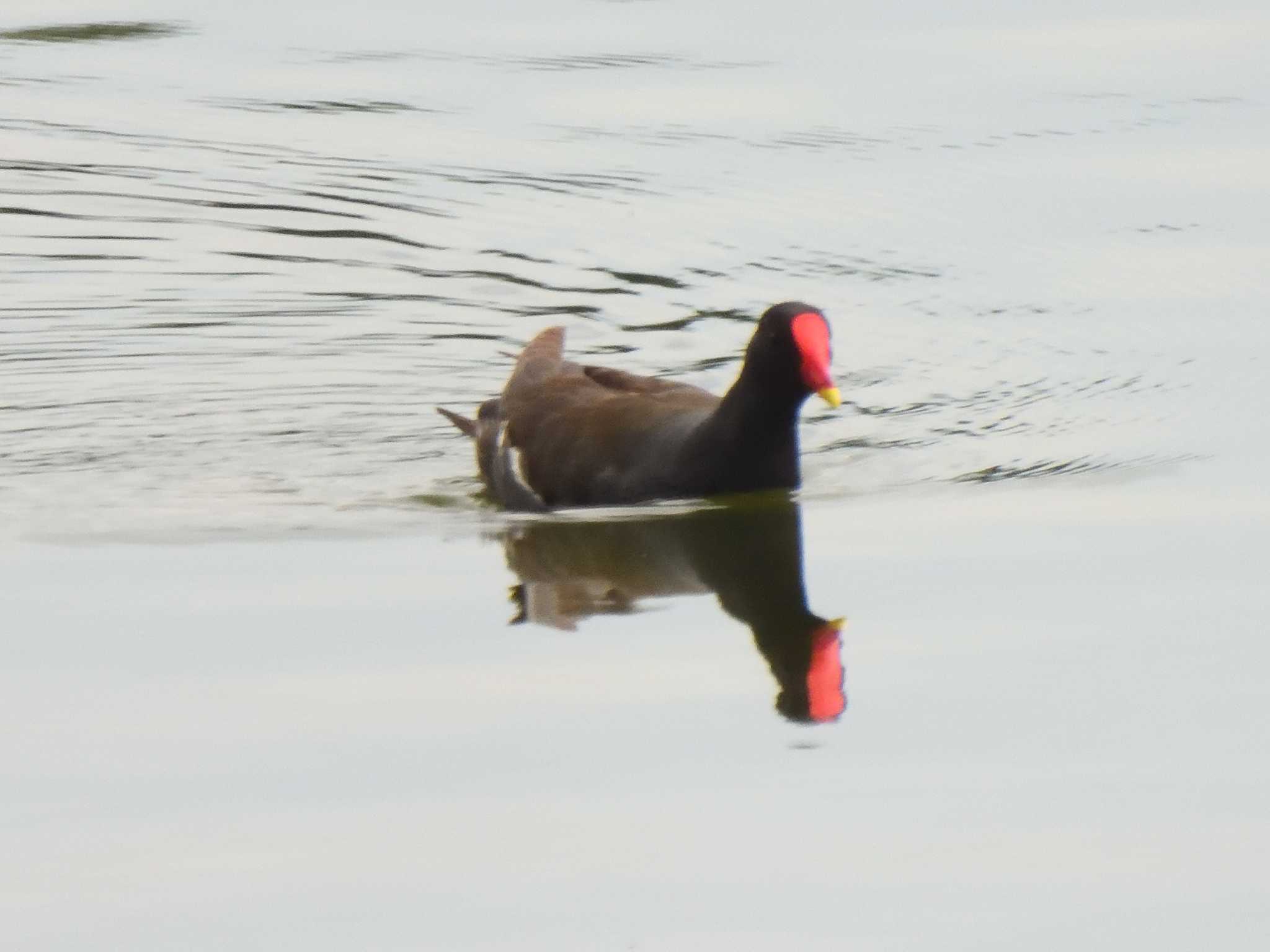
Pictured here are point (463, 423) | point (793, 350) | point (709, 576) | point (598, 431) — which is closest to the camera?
point (709, 576)

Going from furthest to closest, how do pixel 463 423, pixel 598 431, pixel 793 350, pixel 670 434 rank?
pixel 463 423 → pixel 598 431 → pixel 670 434 → pixel 793 350

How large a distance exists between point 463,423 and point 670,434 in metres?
1.26

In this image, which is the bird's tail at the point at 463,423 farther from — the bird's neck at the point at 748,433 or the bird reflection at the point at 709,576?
the bird's neck at the point at 748,433

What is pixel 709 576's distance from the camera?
6.99m

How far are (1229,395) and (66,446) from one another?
413 centimetres

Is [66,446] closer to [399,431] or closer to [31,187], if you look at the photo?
[399,431]

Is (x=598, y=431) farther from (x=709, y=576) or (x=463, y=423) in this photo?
(x=709, y=576)

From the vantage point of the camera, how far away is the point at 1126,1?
1602cm

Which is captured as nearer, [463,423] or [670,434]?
[670,434]

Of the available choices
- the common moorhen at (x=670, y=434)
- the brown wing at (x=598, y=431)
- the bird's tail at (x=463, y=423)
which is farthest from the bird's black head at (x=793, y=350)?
the bird's tail at (x=463, y=423)

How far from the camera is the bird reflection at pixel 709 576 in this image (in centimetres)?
595

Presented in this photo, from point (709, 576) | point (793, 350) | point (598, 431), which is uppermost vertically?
point (793, 350)

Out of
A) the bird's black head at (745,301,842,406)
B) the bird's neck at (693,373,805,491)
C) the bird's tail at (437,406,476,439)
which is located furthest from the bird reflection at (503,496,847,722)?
the bird's tail at (437,406,476,439)

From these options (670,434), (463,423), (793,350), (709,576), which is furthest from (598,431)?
(709,576)
